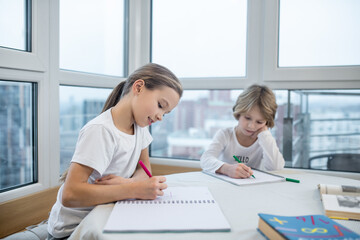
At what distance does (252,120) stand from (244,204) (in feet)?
2.44

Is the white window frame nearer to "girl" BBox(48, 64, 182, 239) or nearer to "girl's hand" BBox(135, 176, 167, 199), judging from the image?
"girl" BBox(48, 64, 182, 239)

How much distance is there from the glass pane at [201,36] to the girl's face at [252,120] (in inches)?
20.4

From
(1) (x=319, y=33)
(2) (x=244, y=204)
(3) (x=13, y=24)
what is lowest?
(2) (x=244, y=204)

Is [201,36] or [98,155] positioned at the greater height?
[201,36]

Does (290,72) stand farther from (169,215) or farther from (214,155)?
(169,215)

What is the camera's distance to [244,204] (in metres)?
0.83

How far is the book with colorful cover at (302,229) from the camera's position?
557mm

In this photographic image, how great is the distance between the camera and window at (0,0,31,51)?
3.97ft

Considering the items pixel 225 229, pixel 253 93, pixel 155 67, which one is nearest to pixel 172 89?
pixel 155 67

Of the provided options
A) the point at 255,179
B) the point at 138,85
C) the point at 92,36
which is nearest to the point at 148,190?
the point at 138,85

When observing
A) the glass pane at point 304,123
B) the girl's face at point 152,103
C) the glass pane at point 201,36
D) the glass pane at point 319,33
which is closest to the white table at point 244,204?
the girl's face at point 152,103

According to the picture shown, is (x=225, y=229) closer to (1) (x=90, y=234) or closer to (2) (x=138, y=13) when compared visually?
(1) (x=90, y=234)

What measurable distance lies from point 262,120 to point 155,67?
745 millimetres

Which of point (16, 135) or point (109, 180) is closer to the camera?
point (109, 180)
